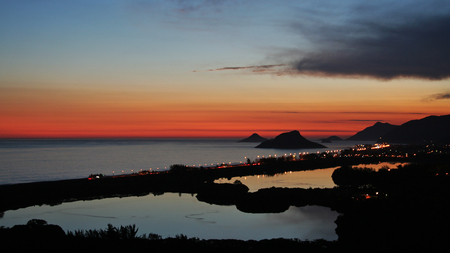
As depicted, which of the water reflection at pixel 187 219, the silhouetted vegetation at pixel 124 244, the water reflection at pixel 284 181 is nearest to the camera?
the silhouetted vegetation at pixel 124 244

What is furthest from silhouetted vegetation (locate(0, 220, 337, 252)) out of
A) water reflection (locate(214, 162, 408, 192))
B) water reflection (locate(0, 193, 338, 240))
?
water reflection (locate(214, 162, 408, 192))

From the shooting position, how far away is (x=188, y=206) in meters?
42.3

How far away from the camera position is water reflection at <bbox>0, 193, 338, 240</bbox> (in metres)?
30.9

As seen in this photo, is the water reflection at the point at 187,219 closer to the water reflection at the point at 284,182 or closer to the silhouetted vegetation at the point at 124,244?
the silhouetted vegetation at the point at 124,244

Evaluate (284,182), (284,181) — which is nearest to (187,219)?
(284,182)

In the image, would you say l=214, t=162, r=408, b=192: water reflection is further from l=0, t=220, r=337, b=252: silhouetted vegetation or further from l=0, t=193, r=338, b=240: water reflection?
l=0, t=220, r=337, b=252: silhouetted vegetation

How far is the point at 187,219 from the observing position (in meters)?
35.9

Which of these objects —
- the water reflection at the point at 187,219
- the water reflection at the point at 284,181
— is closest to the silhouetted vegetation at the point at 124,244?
the water reflection at the point at 187,219

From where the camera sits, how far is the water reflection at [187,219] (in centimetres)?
3091

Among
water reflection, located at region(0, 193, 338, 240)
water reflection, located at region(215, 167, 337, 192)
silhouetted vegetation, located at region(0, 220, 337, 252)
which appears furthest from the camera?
water reflection, located at region(215, 167, 337, 192)

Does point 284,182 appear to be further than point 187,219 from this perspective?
Yes

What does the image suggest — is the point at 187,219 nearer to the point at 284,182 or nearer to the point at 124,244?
the point at 124,244

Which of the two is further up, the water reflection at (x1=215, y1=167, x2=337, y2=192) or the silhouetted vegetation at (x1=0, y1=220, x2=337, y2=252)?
the silhouetted vegetation at (x1=0, y1=220, x2=337, y2=252)

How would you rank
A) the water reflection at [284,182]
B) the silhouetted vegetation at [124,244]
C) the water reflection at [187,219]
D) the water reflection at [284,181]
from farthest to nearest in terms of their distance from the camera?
the water reflection at [284,181], the water reflection at [284,182], the water reflection at [187,219], the silhouetted vegetation at [124,244]
